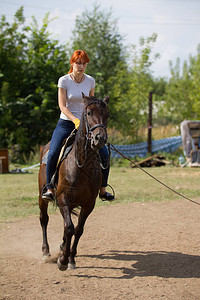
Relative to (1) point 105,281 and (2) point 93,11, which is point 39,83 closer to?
(2) point 93,11

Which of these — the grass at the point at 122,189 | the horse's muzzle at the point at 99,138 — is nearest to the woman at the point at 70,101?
the horse's muzzle at the point at 99,138


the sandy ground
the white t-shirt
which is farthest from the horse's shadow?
the white t-shirt

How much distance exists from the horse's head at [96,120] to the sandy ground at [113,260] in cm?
175

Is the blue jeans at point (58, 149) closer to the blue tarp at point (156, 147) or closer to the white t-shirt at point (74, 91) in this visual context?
the white t-shirt at point (74, 91)

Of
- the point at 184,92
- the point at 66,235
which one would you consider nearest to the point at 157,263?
the point at 66,235

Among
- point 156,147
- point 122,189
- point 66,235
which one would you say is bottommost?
point 122,189

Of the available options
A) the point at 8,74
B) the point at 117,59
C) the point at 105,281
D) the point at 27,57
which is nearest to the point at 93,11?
the point at 117,59

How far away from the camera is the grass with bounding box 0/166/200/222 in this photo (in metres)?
9.84

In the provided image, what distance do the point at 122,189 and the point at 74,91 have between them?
7.57 metres

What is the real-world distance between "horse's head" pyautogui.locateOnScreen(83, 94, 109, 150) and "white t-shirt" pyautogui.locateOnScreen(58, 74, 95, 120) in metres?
0.72

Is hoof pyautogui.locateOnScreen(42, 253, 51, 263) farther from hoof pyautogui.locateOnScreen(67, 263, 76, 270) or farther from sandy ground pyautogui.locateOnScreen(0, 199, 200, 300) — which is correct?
hoof pyautogui.locateOnScreen(67, 263, 76, 270)

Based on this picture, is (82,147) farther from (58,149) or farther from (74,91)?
(74,91)

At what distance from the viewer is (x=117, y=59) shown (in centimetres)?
3073

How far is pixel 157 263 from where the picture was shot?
5.56m
